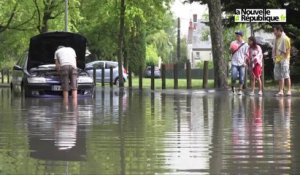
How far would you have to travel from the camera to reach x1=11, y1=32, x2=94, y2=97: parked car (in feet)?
63.3

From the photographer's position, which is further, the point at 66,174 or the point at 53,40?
the point at 53,40

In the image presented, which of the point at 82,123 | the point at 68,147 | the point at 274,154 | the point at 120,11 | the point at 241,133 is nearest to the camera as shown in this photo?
the point at 274,154

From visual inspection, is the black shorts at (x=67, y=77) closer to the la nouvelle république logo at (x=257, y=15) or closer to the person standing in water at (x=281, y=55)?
the person standing in water at (x=281, y=55)

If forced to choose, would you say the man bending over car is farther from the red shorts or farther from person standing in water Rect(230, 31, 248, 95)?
the red shorts

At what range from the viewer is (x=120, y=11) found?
31.5 m

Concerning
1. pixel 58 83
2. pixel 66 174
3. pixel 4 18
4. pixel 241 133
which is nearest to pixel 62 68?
pixel 58 83

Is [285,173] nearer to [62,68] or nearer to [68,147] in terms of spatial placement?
[68,147]

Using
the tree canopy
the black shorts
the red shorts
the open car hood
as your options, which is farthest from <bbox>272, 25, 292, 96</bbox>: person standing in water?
the tree canopy

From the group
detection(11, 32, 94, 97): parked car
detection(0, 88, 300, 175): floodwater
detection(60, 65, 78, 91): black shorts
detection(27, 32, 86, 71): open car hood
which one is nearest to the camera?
detection(0, 88, 300, 175): floodwater

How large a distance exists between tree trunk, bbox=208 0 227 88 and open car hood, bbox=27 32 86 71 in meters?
5.34

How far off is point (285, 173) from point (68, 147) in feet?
8.67

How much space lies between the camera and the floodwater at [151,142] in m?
6.20

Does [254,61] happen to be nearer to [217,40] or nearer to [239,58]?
[239,58]

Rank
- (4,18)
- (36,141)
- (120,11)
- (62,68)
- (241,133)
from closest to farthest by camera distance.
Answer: (36,141)
(241,133)
(62,68)
(120,11)
(4,18)
